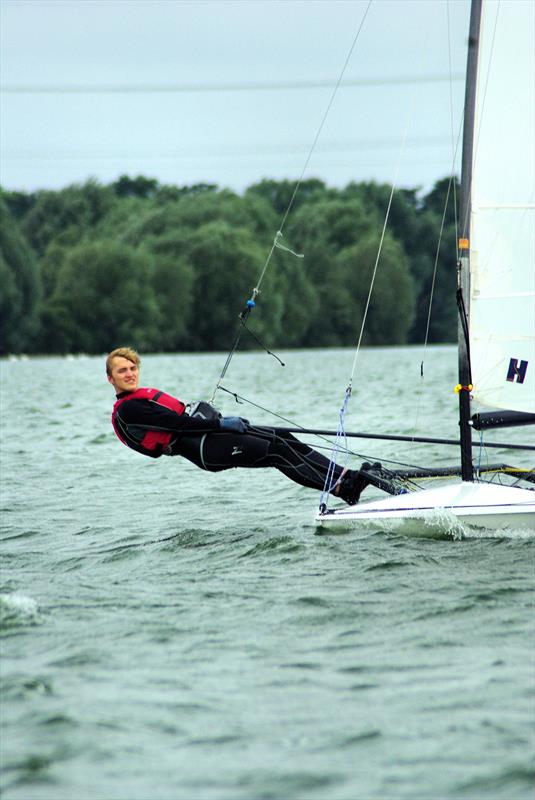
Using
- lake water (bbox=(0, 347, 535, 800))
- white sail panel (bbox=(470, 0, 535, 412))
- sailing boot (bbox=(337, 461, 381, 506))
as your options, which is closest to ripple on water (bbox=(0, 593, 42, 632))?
lake water (bbox=(0, 347, 535, 800))

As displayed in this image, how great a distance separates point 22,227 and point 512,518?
91444mm

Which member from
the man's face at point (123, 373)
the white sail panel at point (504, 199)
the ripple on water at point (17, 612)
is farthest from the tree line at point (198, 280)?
the ripple on water at point (17, 612)

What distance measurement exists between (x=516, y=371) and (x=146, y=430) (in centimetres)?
288

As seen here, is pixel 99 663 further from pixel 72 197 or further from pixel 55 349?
pixel 72 197

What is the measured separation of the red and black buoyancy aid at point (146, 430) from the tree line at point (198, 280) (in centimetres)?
5493

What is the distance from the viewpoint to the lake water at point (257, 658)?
15.5 ft

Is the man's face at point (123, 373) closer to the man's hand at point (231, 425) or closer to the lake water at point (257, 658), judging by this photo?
the man's hand at point (231, 425)

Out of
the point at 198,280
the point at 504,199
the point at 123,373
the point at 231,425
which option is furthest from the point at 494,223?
the point at 198,280

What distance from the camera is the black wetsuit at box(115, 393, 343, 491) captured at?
30.4 feet

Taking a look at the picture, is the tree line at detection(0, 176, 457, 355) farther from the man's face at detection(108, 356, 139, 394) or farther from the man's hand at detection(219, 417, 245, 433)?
the man's hand at detection(219, 417, 245, 433)

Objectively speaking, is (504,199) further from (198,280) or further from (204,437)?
(198,280)

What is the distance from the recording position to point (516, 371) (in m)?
9.27

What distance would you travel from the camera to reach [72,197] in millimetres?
96125

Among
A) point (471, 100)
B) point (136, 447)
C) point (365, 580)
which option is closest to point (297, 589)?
point (365, 580)
